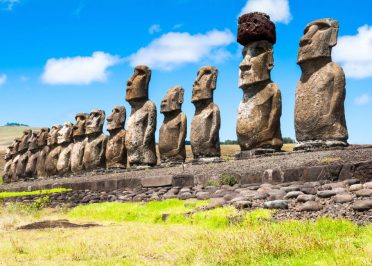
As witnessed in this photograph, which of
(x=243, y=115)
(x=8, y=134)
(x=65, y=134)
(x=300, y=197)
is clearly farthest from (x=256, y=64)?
(x=8, y=134)

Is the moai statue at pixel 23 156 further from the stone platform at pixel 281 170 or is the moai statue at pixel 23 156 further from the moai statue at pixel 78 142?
the stone platform at pixel 281 170

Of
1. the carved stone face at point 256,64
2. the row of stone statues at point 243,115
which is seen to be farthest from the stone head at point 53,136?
the carved stone face at point 256,64

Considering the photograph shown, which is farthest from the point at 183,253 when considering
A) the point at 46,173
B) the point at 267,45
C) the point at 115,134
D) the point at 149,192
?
the point at 46,173

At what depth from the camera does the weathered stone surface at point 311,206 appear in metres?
6.49

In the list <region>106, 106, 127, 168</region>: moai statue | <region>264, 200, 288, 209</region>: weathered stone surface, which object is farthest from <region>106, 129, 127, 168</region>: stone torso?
<region>264, 200, 288, 209</region>: weathered stone surface

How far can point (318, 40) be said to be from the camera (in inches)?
460

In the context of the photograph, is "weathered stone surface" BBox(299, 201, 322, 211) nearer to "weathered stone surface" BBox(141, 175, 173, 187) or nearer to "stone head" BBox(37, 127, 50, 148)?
"weathered stone surface" BBox(141, 175, 173, 187)

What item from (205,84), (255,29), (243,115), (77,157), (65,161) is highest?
(255,29)

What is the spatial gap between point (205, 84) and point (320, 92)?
4485 mm

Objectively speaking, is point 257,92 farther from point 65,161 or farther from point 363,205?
point 65,161

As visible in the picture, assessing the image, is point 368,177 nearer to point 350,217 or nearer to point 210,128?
point 350,217

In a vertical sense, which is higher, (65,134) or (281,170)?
(65,134)

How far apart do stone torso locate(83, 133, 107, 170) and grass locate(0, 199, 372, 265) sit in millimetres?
12325

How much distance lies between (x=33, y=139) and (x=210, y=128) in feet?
52.7
